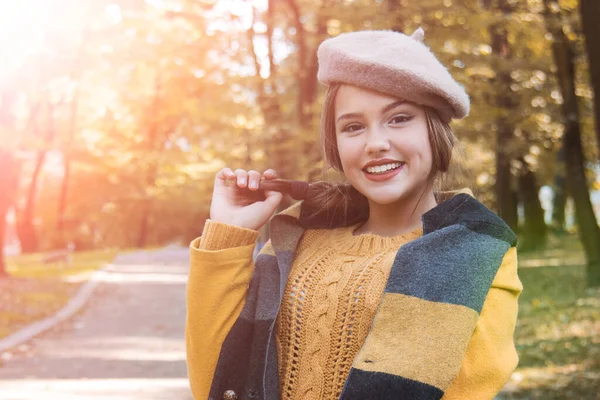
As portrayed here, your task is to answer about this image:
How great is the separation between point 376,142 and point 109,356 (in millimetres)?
8639

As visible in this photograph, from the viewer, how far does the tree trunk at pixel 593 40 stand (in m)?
8.55

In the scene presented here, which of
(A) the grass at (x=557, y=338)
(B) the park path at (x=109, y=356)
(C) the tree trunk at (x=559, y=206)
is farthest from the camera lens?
(C) the tree trunk at (x=559, y=206)

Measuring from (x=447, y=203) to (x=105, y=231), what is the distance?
47.6m

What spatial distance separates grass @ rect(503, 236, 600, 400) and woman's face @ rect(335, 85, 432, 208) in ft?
17.6

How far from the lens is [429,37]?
9703mm

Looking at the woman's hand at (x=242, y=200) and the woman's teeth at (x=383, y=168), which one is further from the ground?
the woman's teeth at (x=383, y=168)

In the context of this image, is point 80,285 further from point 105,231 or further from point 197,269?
point 105,231

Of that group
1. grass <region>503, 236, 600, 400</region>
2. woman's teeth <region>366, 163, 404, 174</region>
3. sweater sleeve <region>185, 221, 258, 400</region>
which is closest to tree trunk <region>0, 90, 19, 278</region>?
grass <region>503, 236, 600, 400</region>

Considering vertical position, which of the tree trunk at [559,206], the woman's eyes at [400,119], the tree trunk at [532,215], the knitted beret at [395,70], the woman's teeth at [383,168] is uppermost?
the knitted beret at [395,70]

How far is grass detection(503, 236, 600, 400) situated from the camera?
7.83 meters

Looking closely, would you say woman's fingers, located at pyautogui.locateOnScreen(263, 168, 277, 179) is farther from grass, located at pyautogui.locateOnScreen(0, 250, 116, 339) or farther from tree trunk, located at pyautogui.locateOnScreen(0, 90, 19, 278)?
tree trunk, located at pyautogui.locateOnScreen(0, 90, 19, 278)

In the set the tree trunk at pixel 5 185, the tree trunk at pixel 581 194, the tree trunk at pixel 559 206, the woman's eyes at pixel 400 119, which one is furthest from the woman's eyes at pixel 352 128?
the tree trunk at pixel 559 206

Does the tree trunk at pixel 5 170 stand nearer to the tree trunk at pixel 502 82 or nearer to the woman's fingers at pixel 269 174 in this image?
the tree trunk at pixel 502 82

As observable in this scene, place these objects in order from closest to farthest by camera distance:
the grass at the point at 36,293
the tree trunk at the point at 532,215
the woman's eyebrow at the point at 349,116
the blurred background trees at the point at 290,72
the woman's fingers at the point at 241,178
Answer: the woman's eyebrow at the point at 349,116, the woman's fingers at the point at 241,178, the blurred background trees at the point at 290,72, the grass at the point at 36,293, the tree trunk at the point at 532,215
